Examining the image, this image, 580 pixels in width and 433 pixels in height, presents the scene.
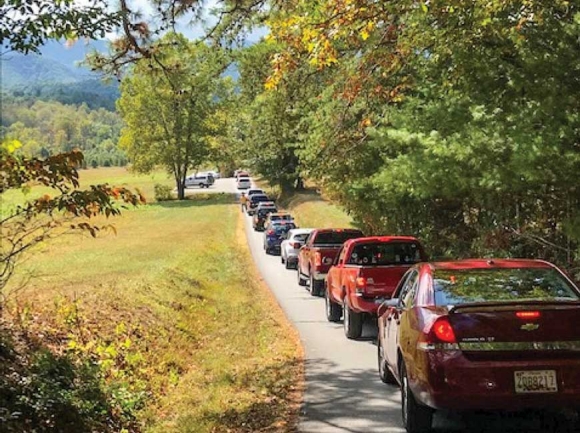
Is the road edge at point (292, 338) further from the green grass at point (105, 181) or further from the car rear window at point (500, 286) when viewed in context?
the green grass at point (105, 181)

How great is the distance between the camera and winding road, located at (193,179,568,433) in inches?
276

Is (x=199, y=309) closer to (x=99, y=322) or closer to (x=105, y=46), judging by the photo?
(x=99, y=322)

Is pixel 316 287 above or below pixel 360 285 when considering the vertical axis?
below

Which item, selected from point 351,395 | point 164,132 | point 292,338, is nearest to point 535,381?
point 351,395

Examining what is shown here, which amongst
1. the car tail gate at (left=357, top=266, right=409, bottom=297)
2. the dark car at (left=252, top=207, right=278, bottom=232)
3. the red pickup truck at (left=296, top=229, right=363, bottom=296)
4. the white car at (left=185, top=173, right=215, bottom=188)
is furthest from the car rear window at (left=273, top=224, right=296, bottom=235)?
the white car at (left=185, top=173, right=215, bottom=188)

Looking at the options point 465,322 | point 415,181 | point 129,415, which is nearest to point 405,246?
point 415,181

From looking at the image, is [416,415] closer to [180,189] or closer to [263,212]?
[263,212]

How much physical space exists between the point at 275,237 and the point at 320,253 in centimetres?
1581

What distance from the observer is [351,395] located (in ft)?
28.2

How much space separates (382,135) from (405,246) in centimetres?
327

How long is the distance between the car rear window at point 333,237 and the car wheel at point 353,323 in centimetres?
746

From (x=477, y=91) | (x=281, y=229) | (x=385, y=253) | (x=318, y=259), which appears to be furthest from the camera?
(x=281, y=229)

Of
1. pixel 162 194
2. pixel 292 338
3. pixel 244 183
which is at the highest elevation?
pixel 244 183

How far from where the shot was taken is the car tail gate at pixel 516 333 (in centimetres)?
582
